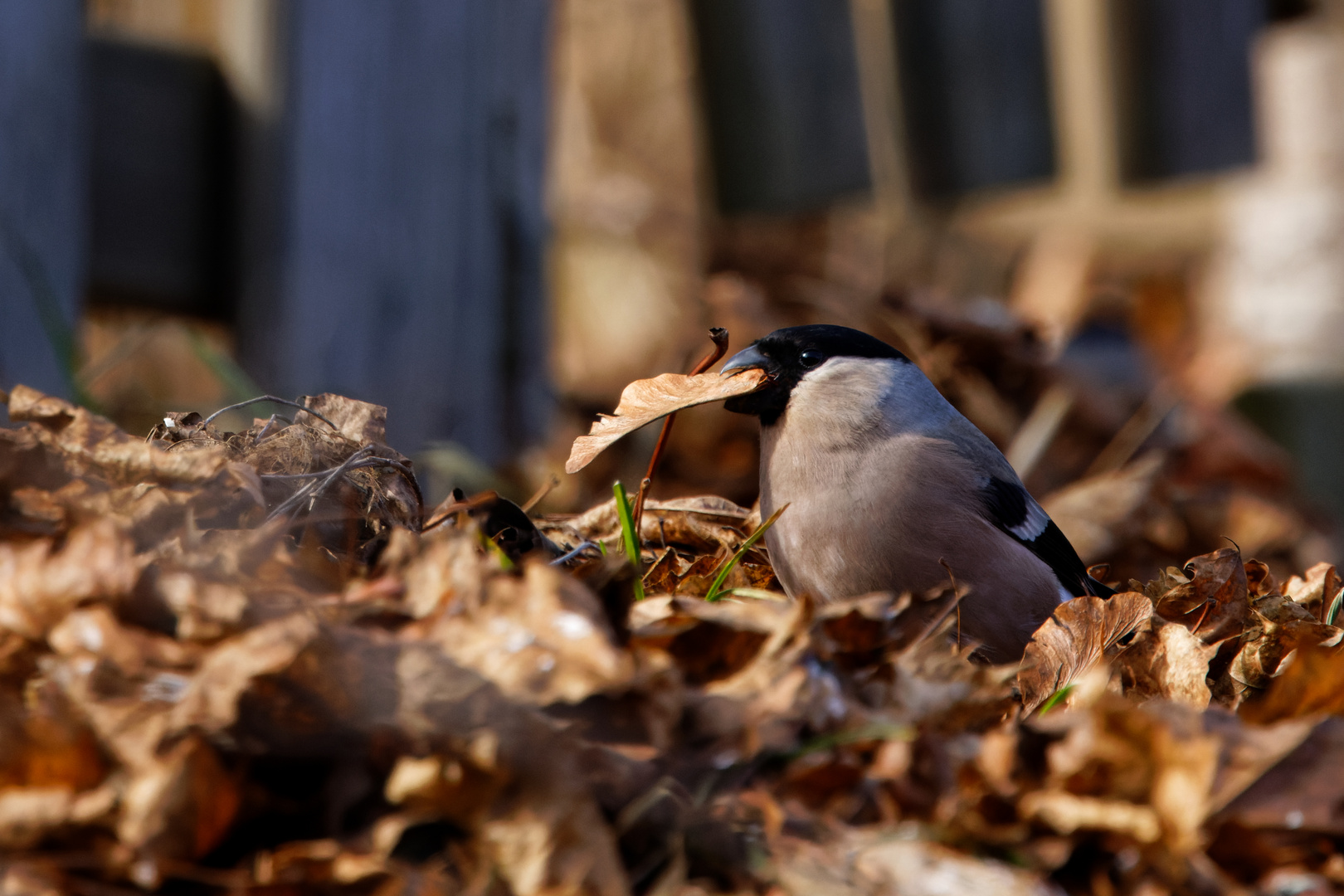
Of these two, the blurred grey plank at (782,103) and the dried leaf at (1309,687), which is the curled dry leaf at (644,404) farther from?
the blurred grey plank at (782,103)

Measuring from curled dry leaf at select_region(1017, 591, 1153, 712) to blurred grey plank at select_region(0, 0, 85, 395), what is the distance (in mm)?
2572

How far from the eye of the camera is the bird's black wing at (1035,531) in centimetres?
294

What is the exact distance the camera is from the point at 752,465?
513cm

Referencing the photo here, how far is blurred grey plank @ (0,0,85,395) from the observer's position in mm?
3416

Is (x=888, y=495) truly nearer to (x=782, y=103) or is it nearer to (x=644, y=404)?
(x=644, y=404)

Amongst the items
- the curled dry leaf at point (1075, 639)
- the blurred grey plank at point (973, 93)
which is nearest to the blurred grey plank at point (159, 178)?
the curled dry leaf at point (1075, 639)

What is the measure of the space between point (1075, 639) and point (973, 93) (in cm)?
593

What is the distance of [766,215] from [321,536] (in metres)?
6.41

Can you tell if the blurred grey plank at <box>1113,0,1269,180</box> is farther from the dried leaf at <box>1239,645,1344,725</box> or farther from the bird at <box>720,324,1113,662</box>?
the dried leaf at <box>1239,645,1344,725</box>

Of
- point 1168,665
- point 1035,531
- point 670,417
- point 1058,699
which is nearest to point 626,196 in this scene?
point 1035,531

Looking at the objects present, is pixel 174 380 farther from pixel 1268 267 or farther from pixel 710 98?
pixel 1268 267

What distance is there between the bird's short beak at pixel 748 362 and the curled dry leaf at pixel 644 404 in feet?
1.68

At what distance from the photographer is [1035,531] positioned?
3.04 metres

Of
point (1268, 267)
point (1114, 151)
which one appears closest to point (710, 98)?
point (1114, 151)
